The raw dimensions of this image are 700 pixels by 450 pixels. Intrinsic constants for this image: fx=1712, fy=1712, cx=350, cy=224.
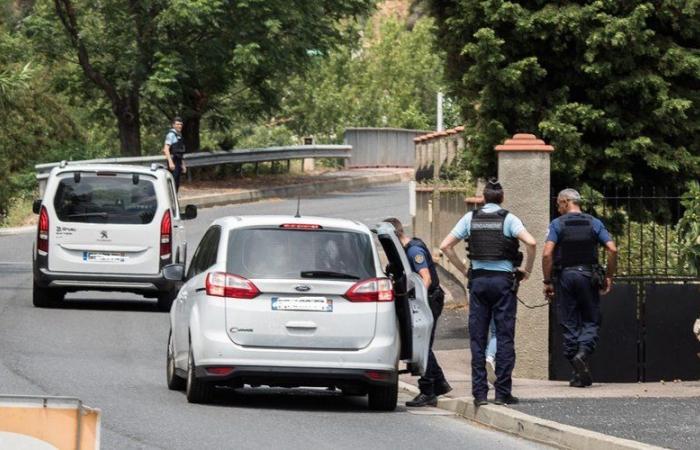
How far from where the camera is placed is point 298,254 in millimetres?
13625

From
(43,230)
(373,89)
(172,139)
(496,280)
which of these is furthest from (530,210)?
(373,89)

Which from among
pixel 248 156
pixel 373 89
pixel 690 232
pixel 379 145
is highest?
pixel 373 89

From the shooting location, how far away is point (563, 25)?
19438 mm

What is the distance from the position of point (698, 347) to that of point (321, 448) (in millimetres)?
6510

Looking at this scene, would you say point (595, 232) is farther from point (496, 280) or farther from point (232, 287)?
point (232, 287)

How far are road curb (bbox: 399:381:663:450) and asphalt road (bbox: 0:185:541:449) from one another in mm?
138

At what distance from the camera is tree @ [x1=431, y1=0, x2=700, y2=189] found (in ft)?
63.6

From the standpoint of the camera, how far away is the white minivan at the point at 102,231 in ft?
69.3

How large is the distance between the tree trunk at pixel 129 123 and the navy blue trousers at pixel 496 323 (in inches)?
1125

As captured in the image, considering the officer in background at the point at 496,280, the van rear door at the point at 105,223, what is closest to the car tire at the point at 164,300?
the van rear door at the point at 105,223

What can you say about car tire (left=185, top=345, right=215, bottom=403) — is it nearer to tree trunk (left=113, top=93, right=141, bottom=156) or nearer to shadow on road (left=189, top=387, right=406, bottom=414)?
shadow on road (left=189, top=387, right=406, bottom=414)

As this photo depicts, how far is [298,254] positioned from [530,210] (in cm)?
362

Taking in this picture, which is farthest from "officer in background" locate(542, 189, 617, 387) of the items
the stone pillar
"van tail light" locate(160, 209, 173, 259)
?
"van tail light" locate(160, 209, 173, 259)

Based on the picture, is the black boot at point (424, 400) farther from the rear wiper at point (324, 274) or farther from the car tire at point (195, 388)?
the car tire at point (195, 388)
